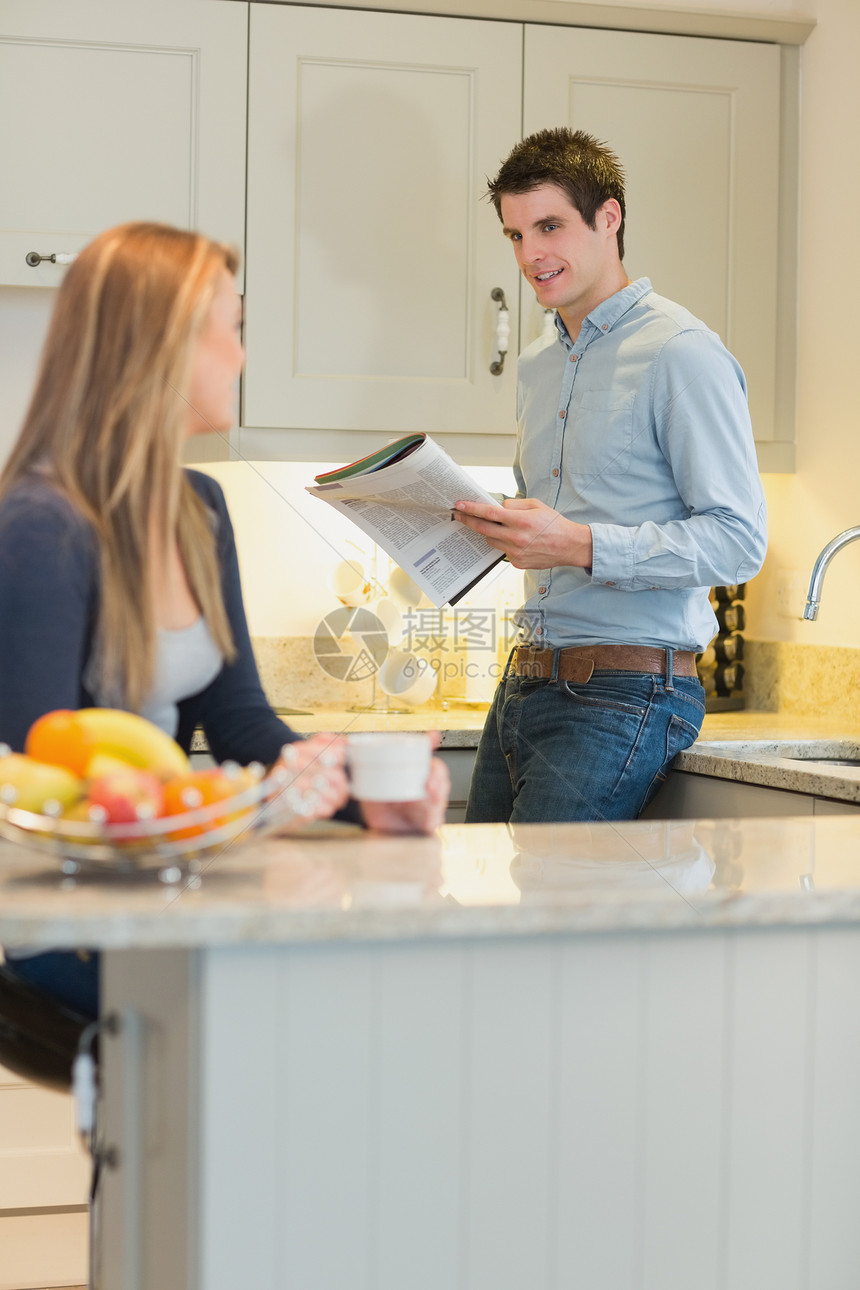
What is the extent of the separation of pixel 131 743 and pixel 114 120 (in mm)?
1460

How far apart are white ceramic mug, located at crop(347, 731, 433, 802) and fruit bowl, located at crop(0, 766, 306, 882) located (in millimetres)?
102

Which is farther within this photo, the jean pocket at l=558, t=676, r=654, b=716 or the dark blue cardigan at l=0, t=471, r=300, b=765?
the jean pocket at l=558, t=676, r=654, b=716

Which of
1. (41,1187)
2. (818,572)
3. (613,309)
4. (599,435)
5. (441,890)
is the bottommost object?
(41,1187)

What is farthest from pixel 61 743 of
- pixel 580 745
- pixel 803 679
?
pixel 803 679

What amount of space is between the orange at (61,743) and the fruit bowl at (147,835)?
0.03 m

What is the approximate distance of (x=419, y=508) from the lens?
102 centimetres

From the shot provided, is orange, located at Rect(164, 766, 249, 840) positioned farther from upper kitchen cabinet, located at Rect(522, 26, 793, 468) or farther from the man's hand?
upper kitchen cabinet, located at Rect(522, 26, 793, 468)

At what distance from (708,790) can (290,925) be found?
2.92ft

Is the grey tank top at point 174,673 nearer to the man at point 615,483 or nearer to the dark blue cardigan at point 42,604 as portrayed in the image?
the dark blue cardigan at point 42,604

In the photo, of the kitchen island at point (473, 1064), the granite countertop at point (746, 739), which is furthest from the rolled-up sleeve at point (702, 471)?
the kitchen island at point (473, 1064)

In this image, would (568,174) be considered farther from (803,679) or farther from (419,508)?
(803,679)

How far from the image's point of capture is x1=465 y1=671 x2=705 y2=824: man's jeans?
3.60ft

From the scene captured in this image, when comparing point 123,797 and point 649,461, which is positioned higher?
point 649,461

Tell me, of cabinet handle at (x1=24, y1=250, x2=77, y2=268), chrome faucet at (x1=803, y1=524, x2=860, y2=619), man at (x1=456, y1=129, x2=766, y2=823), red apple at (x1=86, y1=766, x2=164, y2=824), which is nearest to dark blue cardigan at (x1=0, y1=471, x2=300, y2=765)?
red apple at (x1=86, y1=766, x2=164, y2=824)
